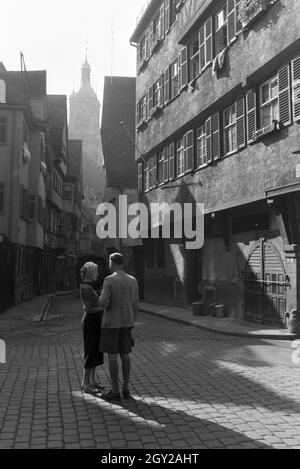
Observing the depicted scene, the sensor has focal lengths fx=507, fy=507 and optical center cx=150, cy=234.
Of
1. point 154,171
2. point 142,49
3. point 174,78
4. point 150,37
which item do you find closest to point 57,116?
point 142,49

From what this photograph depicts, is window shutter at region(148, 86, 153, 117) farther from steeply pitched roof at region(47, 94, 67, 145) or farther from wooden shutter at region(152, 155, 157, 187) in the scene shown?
steeply pitched roof at region(47, 94, 67, 145)

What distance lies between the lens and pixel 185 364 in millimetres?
9117

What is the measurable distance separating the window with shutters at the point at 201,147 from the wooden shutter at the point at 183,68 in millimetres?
2272

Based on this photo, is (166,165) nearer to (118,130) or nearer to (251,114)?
(251,114)

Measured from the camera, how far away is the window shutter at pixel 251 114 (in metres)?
14.3

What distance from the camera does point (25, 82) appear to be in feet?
93.3

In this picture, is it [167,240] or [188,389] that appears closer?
[188,389]

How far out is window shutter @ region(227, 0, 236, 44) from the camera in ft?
50.6

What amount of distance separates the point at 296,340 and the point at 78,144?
50855 millimetres

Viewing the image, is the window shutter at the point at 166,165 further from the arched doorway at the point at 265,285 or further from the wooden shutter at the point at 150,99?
the arched doorway at the point at 265,285

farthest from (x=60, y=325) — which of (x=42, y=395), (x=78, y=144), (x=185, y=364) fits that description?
(x=78, y=144)

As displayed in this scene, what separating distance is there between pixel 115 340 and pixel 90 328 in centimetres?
56

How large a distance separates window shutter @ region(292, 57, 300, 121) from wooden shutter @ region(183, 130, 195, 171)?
7157 millimetres
